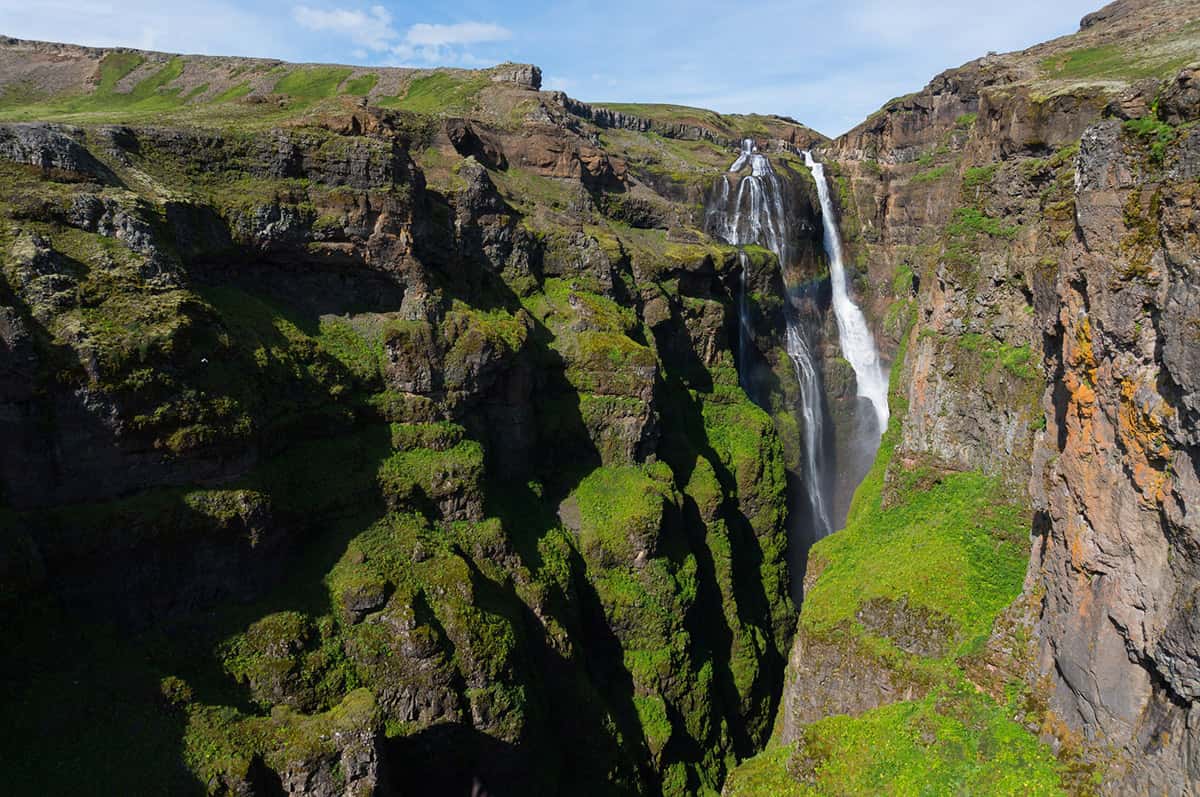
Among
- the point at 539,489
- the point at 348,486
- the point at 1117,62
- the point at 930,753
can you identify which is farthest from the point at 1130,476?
the point at 1117,62

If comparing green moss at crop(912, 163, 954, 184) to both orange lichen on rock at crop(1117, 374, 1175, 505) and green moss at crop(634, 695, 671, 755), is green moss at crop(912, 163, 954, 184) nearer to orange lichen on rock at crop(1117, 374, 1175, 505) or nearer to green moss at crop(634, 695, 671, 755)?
green moss at crop(634, 695, 671, 755)

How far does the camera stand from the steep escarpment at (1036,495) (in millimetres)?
9633

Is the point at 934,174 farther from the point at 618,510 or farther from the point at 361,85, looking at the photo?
the point at 361,85

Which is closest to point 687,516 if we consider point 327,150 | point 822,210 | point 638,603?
point 638,603

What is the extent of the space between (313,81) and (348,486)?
222 ft

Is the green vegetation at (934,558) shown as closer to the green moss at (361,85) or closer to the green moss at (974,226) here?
the green moss at (974,226)

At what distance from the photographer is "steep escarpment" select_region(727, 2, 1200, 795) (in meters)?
9.63

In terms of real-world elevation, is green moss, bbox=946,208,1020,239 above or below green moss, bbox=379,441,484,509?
above

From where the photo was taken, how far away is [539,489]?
24672 mm

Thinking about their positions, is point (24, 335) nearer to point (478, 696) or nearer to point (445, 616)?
point (445, 616)

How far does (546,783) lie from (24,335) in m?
16.4

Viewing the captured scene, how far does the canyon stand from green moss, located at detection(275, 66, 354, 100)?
42643mm

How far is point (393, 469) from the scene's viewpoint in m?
19.8

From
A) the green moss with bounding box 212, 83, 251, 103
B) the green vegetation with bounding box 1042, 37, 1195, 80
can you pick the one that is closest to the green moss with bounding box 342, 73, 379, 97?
the green moss with bounding box 212, 83, 251, 103
